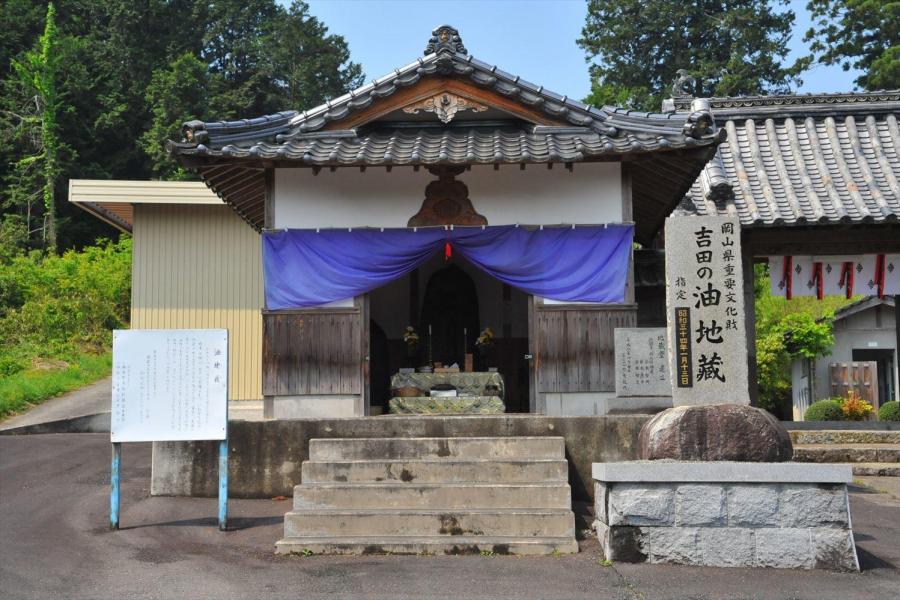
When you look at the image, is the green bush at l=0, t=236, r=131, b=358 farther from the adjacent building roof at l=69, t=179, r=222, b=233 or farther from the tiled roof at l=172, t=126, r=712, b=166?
the tiled roof at l=172, t=126, r=712, b=166

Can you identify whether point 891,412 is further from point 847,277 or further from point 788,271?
point 788,271

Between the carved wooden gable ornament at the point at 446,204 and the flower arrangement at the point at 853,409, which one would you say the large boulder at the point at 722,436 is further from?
the flower arrangement at the point at 853,409

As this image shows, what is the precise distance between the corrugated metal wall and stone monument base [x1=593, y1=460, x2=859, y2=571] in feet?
38.8

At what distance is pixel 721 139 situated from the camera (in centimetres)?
1098

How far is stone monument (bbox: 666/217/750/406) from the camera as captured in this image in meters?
8.72

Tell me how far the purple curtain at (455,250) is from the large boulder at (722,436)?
3.52 m

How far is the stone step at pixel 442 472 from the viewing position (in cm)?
942

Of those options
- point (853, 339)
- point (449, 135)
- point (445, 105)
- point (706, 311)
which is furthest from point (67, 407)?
point (853, 339)

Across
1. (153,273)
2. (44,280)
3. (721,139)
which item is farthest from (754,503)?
(44,280)

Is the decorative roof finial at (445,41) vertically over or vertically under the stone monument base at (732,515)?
over

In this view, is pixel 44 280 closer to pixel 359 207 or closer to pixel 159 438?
pixel 359 207

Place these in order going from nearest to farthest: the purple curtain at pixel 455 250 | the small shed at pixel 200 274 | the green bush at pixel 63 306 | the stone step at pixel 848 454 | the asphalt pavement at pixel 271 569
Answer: the asphalt pavement at pixel 271 569, the purple curtain at pixel 455 250, the stone step at pixel 848 454, the small shed at pixel 200 274, the green bush at pixel 63 306

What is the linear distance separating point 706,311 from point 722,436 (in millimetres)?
1312

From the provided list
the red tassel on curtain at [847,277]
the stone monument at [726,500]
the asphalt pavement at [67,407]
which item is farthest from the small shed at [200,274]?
the stone monument at [726,500]
